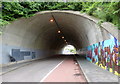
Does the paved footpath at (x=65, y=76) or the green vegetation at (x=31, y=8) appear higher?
the green vegetation at (x=31, y=8)

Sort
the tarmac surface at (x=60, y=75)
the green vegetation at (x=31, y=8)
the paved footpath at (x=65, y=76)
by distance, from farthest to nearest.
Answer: the green vegetation at (x=31, y=8) → the paved footpath at (x=65, y=76) → the tarmac surface at (x=60, y=75)

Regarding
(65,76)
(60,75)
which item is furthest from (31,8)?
(65,76)

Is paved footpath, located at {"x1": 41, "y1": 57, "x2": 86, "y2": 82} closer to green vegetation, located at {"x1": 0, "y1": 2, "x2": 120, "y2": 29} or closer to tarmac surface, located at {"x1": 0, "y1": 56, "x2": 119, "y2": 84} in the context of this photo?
tarmac surface, located at {"x1": 0, "y1": 56, "x2": 119, "y2": 84}

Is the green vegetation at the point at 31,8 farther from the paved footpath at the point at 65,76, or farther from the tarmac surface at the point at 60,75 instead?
the paved footpath at the point at 65,76

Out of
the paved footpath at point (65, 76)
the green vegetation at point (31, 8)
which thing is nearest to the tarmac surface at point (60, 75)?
the paved footpath at point (65, 76)

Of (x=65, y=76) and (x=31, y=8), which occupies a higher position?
(x=31, y=8)

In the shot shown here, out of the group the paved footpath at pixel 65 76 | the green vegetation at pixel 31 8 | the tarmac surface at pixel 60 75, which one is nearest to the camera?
the tarmac surface at pixel 60 75

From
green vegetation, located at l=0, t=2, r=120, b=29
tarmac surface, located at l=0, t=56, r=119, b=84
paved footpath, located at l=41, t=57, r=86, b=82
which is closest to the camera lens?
tarmac surface, located at l=0, t=56, r=119, b=84

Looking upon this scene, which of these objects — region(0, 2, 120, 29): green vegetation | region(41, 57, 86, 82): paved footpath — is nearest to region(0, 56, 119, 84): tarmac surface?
region(41, 57, 86, 82): paved footpath

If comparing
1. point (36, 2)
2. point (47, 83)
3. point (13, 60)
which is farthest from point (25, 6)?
point (47, 83)

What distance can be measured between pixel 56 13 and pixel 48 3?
153cm

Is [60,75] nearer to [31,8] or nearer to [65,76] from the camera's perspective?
[65,76]

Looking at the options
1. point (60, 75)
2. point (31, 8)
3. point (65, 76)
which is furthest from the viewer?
point (31, 8)

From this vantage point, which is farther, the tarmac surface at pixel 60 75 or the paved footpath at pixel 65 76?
the paved footpath at pixel 65 76
